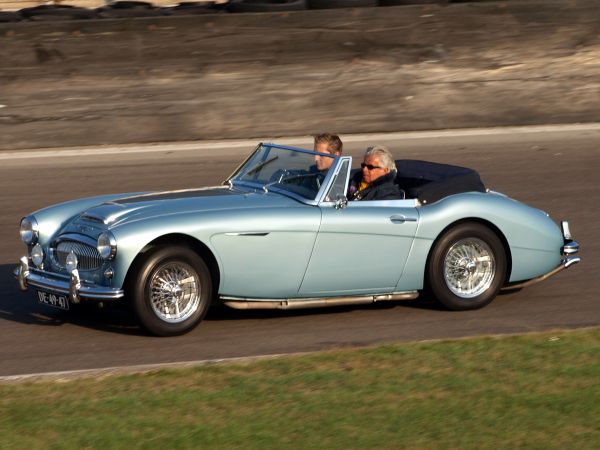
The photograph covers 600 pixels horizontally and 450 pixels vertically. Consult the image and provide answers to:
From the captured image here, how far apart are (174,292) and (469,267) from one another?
7.37 feet

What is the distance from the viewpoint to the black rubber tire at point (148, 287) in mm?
7414

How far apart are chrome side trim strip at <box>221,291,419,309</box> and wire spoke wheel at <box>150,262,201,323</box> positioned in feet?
0.84

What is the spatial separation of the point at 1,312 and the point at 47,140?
696 cm

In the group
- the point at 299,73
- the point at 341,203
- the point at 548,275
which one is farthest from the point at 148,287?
the point at 299,73

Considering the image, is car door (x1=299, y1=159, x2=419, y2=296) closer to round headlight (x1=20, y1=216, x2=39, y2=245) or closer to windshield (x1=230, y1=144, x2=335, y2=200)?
windshield (x1=230, y1=144, x2=335, y2=200)

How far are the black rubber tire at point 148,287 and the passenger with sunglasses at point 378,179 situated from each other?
4.80 ft

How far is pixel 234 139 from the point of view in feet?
51.1

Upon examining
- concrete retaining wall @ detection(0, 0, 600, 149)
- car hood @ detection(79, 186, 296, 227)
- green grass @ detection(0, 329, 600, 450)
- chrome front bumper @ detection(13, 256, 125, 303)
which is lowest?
green grass @ detection(0, 329, 600, 450)

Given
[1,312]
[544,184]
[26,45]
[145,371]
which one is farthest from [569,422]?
[26,45]

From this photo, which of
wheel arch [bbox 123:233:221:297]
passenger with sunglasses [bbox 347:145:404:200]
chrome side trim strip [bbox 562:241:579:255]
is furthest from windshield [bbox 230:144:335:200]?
chrome side trim strip [bbox 562:241:579:255]

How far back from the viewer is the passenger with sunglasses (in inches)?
330

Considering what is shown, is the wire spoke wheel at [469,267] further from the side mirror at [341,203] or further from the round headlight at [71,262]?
the round headlight at [71,262]

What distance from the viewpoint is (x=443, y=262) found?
8328 millimetres

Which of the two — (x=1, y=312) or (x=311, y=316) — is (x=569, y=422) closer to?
(x=311, y=316)
